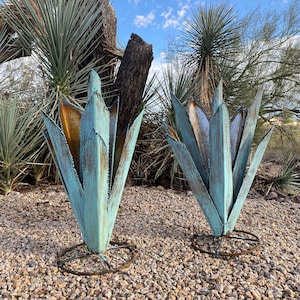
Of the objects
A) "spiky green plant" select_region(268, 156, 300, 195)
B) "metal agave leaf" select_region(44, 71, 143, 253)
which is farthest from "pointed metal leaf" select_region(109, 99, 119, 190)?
"spiky green plant" select_region(268, 156, 300, 195)

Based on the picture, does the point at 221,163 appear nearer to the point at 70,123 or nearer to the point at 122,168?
the point at 122,168

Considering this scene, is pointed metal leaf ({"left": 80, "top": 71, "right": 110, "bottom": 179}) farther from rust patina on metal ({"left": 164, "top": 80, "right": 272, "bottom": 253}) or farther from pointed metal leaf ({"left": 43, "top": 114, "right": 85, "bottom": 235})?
rust patina on metal ({"left": 164, "top": 80, "right": 272, "bottom": 253})

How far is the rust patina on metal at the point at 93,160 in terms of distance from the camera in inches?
62.7

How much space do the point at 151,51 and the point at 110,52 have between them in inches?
33.8

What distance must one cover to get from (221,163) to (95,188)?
2.24 ft

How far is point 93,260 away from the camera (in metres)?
1.78

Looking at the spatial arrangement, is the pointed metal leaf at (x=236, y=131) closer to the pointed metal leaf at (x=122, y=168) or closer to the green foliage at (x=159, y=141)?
the pointed metal leaf at (x=122, y=168)

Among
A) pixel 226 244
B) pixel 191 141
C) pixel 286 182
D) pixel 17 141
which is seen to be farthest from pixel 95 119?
pixel 286 182

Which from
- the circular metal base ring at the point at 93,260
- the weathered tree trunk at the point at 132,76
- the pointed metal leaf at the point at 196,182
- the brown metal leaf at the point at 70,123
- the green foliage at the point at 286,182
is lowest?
the circular metal base ring at the point at 93,260

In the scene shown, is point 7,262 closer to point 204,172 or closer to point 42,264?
point 42,264

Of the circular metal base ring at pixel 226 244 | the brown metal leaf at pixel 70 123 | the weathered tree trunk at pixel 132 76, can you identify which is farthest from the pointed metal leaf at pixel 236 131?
the weathered tree trunk at pixel 132 76

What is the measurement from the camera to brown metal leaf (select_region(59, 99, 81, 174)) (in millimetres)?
1758

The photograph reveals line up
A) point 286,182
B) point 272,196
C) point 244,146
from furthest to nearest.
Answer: point 286,182
point 272,196
point 244,146

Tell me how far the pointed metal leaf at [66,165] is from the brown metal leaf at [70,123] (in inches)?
3.8
